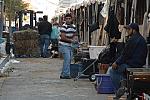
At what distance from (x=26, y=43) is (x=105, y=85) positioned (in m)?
12.5

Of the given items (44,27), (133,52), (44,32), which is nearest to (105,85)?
(133,52)

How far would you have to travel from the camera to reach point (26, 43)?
78.5 feet

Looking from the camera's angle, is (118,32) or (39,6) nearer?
(118,32)

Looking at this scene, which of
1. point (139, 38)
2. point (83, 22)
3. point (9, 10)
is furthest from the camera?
point (9, 10)

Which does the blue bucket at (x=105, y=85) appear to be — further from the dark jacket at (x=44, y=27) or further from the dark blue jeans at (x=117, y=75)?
the dark jacket at (x=44, y=27)

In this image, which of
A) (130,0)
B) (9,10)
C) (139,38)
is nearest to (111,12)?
(130,0)

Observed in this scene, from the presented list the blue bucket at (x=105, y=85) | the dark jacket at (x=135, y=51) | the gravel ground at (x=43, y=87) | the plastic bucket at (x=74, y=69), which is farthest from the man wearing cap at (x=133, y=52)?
the plastic bucket at (x=74, y=69)

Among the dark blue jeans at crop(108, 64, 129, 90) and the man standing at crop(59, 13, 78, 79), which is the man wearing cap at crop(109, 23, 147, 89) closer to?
the dark blue jeans at crop(108, 64, 129, 90)

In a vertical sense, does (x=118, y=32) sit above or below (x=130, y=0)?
below

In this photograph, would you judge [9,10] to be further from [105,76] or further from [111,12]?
[105,76]

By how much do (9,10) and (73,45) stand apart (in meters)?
32.0

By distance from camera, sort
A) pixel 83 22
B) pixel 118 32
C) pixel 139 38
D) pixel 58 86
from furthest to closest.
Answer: pixel 83 22
pixel 118 32
pixel 58 86
pixel 139 38

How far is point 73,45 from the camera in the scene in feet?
48.3

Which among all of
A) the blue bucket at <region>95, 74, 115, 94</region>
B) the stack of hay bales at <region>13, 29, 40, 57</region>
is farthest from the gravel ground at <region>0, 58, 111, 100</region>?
the stack of hay bales at <region>13, 29, 40, 57</region>
